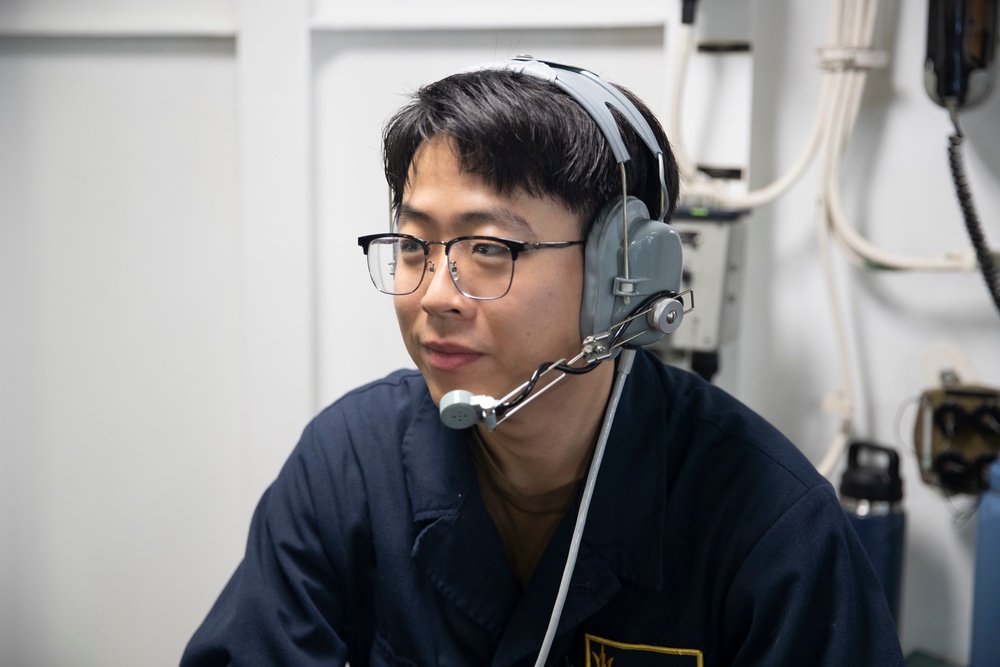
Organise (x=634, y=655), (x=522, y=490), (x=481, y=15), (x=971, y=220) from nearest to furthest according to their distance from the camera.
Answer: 1. (x=634, y=655)
2. (x=522, y=490)
3. (x=971, y=220)
4. (x=481, y=15)

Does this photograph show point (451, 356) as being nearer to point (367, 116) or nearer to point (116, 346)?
point (367, 116)

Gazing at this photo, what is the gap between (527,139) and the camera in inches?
43.5

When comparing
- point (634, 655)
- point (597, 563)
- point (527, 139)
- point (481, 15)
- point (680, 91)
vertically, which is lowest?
point (634, 655)

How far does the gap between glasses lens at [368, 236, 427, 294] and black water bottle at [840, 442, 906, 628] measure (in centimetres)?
100

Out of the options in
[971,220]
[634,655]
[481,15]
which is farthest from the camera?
[481,15]

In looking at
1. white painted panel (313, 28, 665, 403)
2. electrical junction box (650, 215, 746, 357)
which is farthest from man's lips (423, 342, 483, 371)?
white painted panel (313, 28, 665, 403)

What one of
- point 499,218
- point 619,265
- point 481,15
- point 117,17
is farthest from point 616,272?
point 117,17

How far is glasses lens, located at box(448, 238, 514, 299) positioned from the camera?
1096 mm

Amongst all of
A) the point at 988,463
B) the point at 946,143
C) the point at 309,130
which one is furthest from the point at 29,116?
the point at 988,463

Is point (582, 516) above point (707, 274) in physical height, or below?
below

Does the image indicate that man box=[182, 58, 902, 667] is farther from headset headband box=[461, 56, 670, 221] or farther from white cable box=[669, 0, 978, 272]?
white cable box=[669, 0, 978, 272]

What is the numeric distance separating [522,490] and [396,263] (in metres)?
0.36

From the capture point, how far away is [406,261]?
1145mm

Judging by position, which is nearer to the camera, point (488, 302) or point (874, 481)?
point (488, 302)
